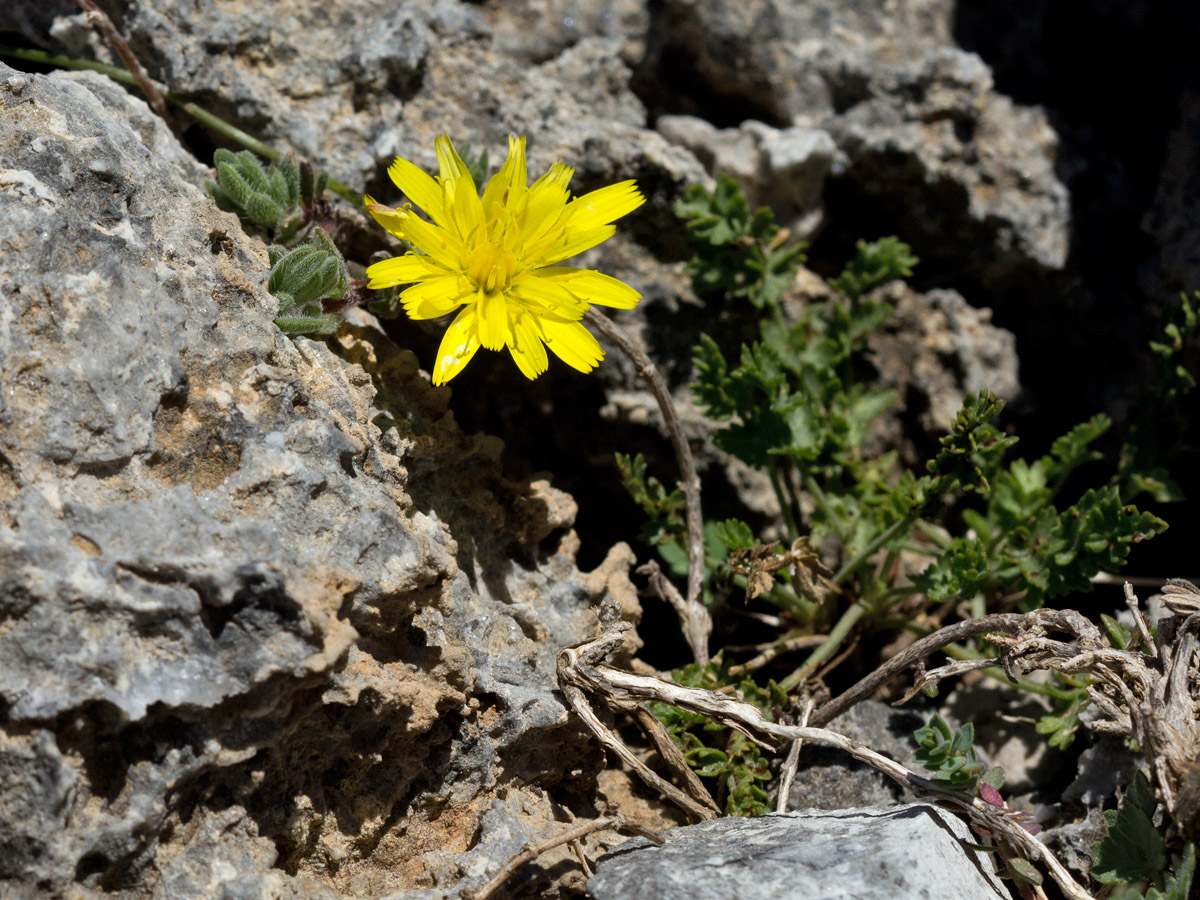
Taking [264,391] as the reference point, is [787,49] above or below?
above

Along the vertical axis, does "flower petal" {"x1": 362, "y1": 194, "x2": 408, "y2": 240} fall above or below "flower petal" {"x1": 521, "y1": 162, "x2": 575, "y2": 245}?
below

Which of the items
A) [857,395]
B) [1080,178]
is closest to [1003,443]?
[857,395]

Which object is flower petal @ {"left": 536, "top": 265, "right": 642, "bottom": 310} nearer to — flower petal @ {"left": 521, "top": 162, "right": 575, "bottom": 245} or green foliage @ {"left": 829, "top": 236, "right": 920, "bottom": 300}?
flower petal @ {"left": 521, "top": 162, "right": 575, "bottom": 245}

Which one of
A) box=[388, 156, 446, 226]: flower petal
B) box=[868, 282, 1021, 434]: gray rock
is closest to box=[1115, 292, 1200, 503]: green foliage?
box=[868, 282, 1021, 434]: gray rock

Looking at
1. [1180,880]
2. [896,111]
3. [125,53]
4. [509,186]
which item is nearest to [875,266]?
[896,111]

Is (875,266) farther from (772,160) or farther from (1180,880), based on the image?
(1180,880)

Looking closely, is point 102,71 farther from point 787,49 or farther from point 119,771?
point 787,49
